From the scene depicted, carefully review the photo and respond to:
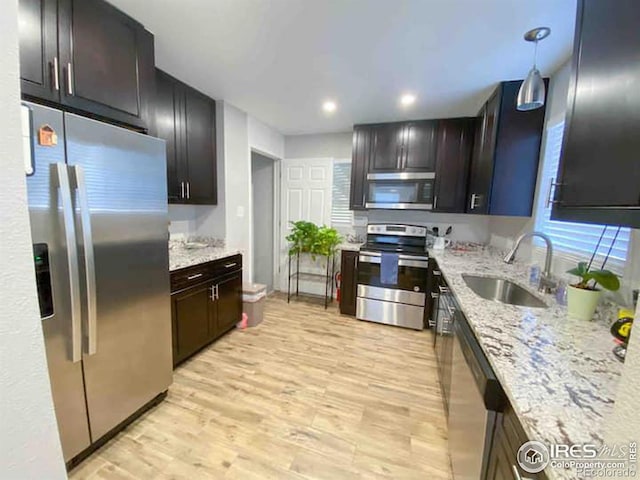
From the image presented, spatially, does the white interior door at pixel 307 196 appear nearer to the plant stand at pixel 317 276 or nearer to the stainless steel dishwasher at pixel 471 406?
the plant stand at pixel 317 276

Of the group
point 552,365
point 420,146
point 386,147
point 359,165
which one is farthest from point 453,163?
point 552,365

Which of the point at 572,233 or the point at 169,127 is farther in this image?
the point at 169,127

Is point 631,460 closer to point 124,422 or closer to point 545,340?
point 545,340

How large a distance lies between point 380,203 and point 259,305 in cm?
198

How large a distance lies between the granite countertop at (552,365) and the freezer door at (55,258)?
1822 mm

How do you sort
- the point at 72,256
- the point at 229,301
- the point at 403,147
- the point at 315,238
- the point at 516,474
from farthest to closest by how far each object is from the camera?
the point at 315,238
the point at 403,147
the point at 229,301
the point at 72,256
the point at 516,474

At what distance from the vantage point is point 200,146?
273 centimetres

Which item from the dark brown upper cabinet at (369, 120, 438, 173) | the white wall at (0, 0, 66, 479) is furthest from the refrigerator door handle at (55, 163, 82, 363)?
the dark brown upper cabinet at (369, 120, 438, 173)

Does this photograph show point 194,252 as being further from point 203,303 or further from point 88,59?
point 88,59

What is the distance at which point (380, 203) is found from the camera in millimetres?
3484

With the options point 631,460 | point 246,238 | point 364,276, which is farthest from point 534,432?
point 246,238

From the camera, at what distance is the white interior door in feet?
13.0

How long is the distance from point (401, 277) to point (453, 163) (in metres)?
1.51

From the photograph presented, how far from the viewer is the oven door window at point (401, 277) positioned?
10.1 feet
